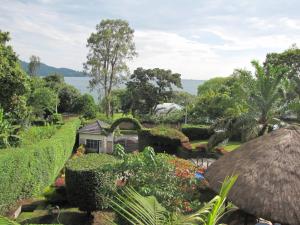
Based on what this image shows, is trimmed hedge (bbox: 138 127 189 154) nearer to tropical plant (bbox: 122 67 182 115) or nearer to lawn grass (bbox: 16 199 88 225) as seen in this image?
lawn grass (bbox: 16 199 88 225)

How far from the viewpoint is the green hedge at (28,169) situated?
15.8m

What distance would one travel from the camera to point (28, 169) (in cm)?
1811

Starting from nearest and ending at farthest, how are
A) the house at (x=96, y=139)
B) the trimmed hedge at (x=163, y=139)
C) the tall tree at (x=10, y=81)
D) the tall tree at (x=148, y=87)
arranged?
the tall tree at (x=10, y=81), the trimmed hedge at (x=163, y=139), the house at (x=96, y=139), the tall tree at (x=148, y=87)

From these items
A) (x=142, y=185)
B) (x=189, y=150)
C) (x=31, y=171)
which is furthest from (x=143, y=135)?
(x=142, y=185)

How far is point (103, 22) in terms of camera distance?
53.9 m

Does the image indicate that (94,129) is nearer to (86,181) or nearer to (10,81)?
(10,81)

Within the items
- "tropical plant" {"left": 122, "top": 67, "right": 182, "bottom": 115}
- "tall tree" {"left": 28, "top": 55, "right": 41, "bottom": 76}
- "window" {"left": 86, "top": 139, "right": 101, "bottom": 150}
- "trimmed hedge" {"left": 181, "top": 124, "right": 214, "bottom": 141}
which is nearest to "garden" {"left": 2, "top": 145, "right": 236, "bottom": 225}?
"window" {"left": 86, "top": 139, "right": 101, "bottom": 150}

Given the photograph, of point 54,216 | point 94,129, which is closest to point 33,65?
point 94,129

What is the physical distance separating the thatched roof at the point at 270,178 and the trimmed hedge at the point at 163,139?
21390 mm

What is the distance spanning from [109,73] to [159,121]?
12.4 meters

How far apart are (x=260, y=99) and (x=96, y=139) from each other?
16417 mm

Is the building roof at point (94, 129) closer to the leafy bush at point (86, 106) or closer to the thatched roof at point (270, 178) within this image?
the leafy bush at point (86, 106)

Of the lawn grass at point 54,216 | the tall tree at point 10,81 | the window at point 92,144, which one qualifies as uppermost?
the tall tree at point 10,81

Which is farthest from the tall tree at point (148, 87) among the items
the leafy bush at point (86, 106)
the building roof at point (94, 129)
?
the building roof at point (94, 129)
